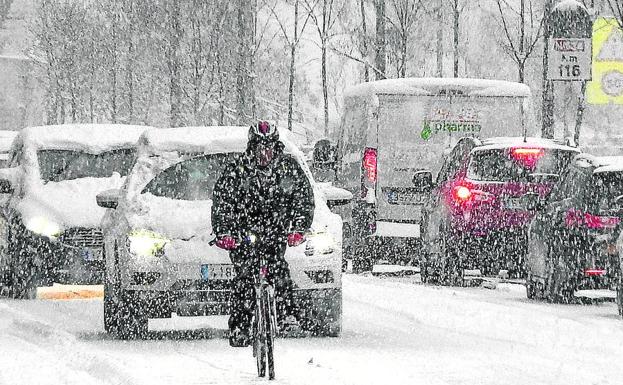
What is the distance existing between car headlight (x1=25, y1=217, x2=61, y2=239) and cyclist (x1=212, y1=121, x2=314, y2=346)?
6.40 m

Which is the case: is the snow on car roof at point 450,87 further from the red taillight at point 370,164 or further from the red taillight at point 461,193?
the red taillight at point 461,193

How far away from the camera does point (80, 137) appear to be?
1716 cm

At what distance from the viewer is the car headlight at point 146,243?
37.3ft

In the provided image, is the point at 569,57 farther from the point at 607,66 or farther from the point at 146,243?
the point at 607,66

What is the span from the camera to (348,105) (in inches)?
871

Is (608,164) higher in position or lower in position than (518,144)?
lower

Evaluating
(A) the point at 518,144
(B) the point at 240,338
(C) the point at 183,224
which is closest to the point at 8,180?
(C) the point at 183,224

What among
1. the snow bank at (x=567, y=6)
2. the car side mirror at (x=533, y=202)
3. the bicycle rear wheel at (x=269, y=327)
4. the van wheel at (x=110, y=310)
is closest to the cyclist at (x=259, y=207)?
the bicycle rear wheel at (x=269, y=327)

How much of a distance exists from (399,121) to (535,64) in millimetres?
52116

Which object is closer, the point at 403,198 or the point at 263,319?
the point at 263,319

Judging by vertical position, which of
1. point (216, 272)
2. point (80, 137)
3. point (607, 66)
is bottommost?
point (216, 272)

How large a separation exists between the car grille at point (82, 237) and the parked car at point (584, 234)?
15.3 feet

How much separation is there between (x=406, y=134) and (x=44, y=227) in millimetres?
6235

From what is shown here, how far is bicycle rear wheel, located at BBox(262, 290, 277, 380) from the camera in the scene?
9.06m
